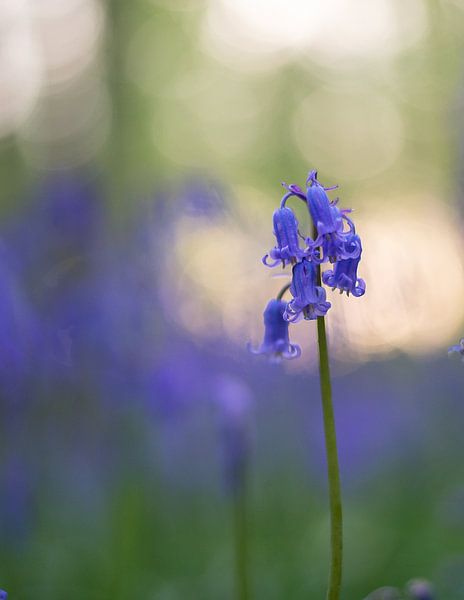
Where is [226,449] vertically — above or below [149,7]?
below

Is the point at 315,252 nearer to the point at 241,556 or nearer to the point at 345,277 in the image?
the point at 345,277

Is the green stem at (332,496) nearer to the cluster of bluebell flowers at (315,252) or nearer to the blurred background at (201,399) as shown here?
the cluster of bluebell flowers at (315,252)

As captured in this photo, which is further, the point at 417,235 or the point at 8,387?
the point at 417,235

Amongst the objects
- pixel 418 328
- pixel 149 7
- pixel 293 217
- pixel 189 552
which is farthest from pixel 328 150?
pixel 293 217

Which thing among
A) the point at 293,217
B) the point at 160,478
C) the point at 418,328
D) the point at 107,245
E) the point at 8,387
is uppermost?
the point at 107,245

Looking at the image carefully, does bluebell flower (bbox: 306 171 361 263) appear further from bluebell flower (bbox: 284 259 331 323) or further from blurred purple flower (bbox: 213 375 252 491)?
blurred purple flower (bbox: 213 375 252 491)

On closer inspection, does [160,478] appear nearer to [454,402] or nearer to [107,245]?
[107,245]

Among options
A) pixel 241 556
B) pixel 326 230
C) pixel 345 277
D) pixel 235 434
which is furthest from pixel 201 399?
pixel 326 230

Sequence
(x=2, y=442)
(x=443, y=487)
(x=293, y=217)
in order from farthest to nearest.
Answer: (x=443, y=487) → (x=2, y=442) → (x=293, y=217)

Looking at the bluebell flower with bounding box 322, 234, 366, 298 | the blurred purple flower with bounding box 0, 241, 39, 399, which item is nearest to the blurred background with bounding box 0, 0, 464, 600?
the blurred purple flower with bounding box 0, 241, 39, 399
